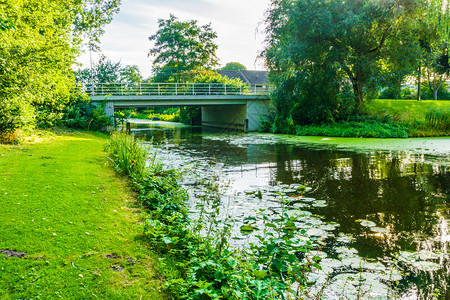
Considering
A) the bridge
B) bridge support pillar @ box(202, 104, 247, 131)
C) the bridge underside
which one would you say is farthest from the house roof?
the bridge

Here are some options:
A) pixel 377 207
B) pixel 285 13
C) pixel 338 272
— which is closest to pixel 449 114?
pixel 285 13

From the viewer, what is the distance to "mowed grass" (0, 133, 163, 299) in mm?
2873

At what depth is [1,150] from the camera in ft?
29.0

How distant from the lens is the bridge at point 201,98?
25.7m

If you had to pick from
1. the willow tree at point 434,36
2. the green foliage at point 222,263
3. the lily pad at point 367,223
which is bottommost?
the lily pad at point 367,223

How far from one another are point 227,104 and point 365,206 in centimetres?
2381

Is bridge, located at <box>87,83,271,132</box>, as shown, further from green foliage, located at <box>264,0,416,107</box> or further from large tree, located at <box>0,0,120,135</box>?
large tree, located at <box>0,0,120,135</box>

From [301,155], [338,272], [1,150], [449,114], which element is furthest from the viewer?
[449,114]

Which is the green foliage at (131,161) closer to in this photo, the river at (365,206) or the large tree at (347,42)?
the river at (365,206)

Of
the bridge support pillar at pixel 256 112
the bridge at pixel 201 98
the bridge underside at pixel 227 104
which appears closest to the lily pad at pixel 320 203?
the bridge at pixel 201 98

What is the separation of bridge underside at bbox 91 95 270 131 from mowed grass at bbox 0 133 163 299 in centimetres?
1944

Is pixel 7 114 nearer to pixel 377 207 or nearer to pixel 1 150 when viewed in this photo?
pixel 1 150

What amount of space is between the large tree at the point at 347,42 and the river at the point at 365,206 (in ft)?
31.1

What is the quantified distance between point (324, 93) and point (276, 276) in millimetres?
21201
